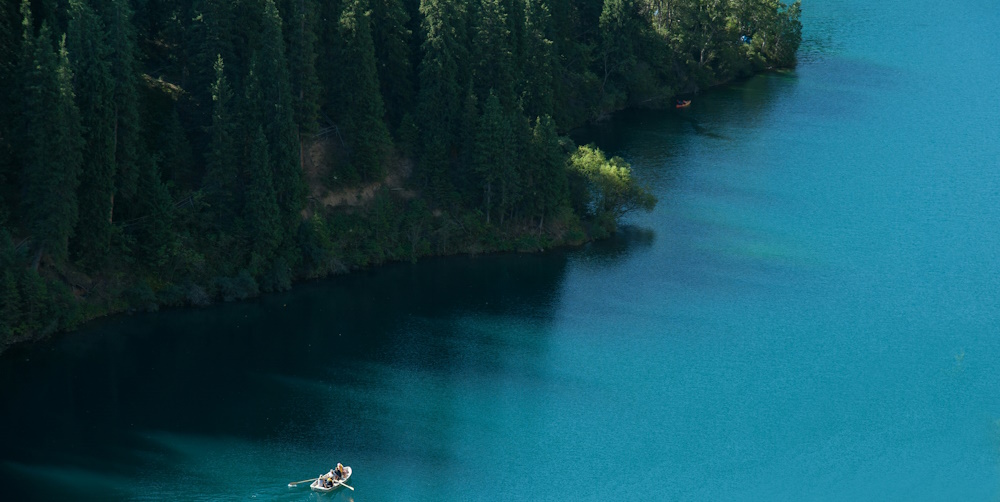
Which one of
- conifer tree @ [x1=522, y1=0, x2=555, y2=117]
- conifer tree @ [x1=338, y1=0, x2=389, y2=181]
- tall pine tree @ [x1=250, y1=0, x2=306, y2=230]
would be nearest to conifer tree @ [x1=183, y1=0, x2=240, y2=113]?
tall pine tree @ [x1=250, y1=0, x2=306, y2=230]

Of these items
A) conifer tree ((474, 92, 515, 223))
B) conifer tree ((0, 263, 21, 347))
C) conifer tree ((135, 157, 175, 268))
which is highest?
conifer tree ((474, 92, 515, 223))

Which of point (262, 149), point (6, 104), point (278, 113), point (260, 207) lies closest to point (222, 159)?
point (262, 149)

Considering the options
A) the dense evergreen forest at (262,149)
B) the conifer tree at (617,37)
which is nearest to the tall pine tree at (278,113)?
the dense evergreen forest at (262,149)

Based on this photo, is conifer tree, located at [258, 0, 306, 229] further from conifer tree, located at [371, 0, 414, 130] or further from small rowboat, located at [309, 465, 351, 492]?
small rowboat, located at [309, 465, 351, 492]

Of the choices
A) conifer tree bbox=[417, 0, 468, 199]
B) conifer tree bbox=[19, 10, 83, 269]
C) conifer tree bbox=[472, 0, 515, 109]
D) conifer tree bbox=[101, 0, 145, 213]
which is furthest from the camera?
conifer tree bbox=[472, 0, 515, 109]

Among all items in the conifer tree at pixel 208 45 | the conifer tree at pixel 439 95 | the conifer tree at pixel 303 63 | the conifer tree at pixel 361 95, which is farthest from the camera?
the conifer tree at pixel 439 95

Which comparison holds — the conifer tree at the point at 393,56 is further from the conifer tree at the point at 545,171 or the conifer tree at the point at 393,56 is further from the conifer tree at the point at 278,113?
the conifer tree at the point at 278,113

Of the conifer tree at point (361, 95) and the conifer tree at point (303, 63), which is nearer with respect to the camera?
the conifer tree at point (303, 63)
